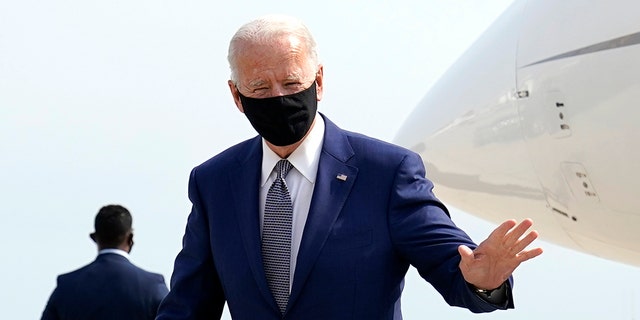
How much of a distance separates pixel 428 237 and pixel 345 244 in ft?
0.89

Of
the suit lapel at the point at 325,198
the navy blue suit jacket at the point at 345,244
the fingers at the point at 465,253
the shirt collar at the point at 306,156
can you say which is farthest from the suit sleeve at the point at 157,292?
the fingers at the point at 465,253

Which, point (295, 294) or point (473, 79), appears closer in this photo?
point (295, 294)

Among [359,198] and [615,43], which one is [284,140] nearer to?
[359,198]

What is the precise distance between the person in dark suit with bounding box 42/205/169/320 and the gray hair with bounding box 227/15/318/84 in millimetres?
3998

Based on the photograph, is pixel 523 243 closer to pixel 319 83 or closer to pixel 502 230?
pixel 502 230

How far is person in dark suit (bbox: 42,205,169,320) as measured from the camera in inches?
293

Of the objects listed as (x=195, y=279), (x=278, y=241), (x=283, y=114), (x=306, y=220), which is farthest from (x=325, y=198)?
(x=195, y=279)

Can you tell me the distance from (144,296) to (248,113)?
12.8ft

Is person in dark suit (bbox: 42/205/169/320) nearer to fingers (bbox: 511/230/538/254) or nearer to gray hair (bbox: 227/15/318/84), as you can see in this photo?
gray hair (bbox: 227/15/318/84)

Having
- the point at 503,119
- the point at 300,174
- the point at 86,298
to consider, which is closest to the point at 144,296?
the point at 86,298

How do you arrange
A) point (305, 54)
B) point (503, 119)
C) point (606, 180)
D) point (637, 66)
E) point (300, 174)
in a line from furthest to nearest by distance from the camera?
point (503, 119) < point (606, 180) < point (637, 66) < point (300, 174) < point (305, 54)

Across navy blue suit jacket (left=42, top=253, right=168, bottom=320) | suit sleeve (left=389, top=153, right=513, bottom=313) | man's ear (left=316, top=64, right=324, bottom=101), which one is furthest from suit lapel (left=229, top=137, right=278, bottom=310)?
navy blue suit jacket (left=42, top=253, right=168, bottom=320)

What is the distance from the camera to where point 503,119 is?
28.2 feet

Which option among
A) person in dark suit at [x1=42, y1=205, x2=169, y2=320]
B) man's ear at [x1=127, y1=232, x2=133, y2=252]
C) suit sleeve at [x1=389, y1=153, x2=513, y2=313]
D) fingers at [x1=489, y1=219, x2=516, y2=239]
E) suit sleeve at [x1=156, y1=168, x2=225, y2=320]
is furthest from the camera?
man's ear at [x1=127, y1=232, x2=133, y2=252]
